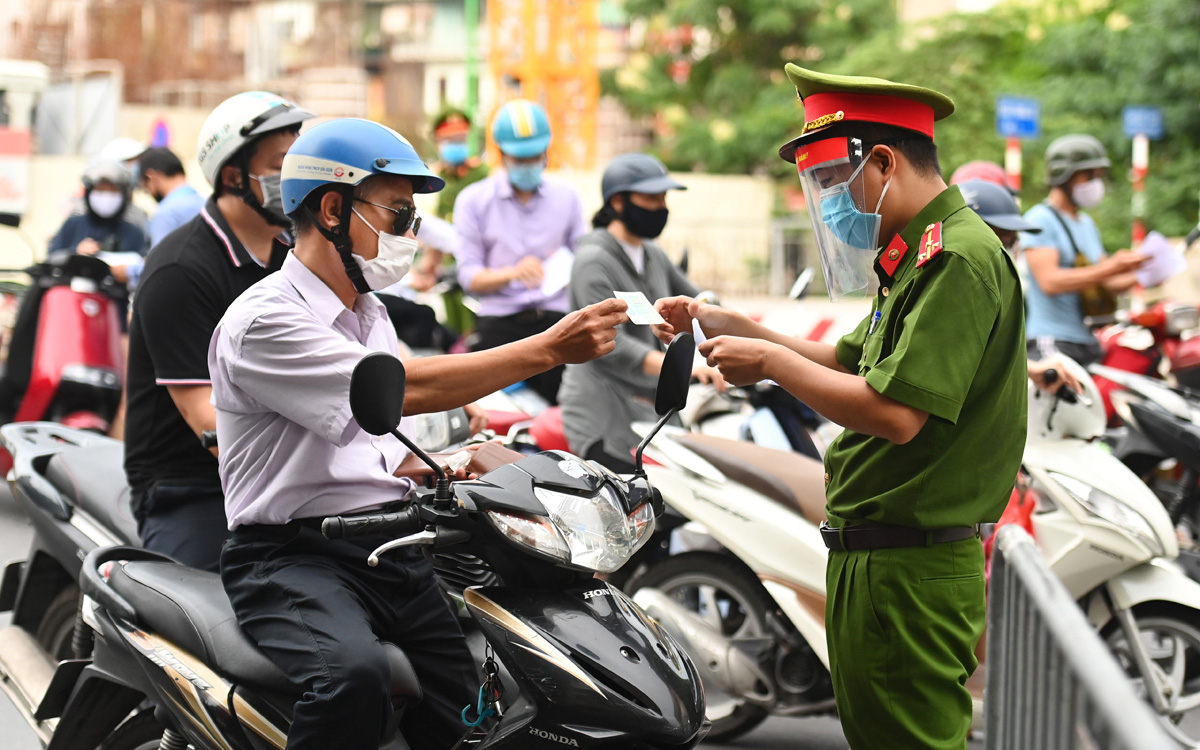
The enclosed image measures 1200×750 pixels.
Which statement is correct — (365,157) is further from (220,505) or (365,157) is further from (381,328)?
(220,505)

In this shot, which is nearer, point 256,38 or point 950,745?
point 950,745

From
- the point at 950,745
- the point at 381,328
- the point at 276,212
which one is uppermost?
the point at 276,212

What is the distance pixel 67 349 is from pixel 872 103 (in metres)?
6.03

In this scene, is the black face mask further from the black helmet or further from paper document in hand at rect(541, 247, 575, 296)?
the black helmet

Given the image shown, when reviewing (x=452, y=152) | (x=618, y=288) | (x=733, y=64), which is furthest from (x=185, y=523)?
(x=733, y=64)

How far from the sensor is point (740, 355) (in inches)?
107

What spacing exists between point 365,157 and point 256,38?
57100mm

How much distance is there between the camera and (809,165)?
286cm

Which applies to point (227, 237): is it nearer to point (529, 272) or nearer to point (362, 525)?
point (362, 525)

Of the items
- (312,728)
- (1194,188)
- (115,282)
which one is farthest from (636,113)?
(312,728)

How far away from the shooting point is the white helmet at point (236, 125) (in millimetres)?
3721

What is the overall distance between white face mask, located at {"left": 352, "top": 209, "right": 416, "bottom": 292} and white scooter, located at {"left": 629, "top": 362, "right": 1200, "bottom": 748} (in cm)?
183

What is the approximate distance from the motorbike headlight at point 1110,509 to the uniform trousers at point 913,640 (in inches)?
76.1

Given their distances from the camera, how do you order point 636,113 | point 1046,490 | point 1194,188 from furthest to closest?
point 636,113 < point 1194,188 < point 1046,490
